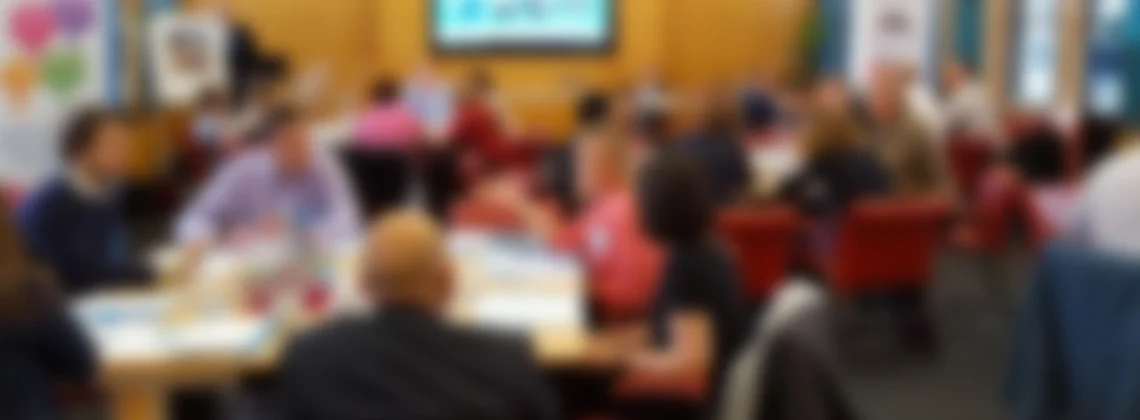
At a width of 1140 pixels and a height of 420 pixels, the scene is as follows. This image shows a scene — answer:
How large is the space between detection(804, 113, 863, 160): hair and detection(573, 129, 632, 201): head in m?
1.60

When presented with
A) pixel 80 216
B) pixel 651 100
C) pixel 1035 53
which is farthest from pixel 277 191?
pixel 1035 53

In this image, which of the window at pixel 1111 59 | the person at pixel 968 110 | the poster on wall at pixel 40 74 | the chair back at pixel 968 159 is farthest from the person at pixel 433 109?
the window at pixel 1111 59

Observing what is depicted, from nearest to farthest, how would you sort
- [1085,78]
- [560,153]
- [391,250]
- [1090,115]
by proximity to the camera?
[391,250] < [560,153] < [1090,115] < [1085,78]

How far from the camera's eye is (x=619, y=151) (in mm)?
4773

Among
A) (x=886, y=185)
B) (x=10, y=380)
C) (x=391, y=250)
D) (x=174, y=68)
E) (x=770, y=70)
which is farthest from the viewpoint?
(x=770, y=70)

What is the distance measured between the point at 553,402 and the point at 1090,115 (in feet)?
22.3

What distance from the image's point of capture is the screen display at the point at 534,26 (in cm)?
1390

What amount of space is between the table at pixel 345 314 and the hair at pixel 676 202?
14.1 inches

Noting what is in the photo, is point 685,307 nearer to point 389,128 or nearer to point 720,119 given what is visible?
point 720,119

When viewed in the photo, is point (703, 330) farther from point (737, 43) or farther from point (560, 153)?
point (737, 43)

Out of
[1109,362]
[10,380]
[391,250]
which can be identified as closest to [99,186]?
[10,380]

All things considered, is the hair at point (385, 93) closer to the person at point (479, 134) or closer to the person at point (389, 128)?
the person at point (389, 128)

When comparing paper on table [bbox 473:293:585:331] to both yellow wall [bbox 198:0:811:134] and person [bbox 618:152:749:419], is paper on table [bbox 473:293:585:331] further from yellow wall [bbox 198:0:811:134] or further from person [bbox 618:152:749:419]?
yellow wall [bbox 198:0:811:134]

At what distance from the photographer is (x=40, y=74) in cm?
851
